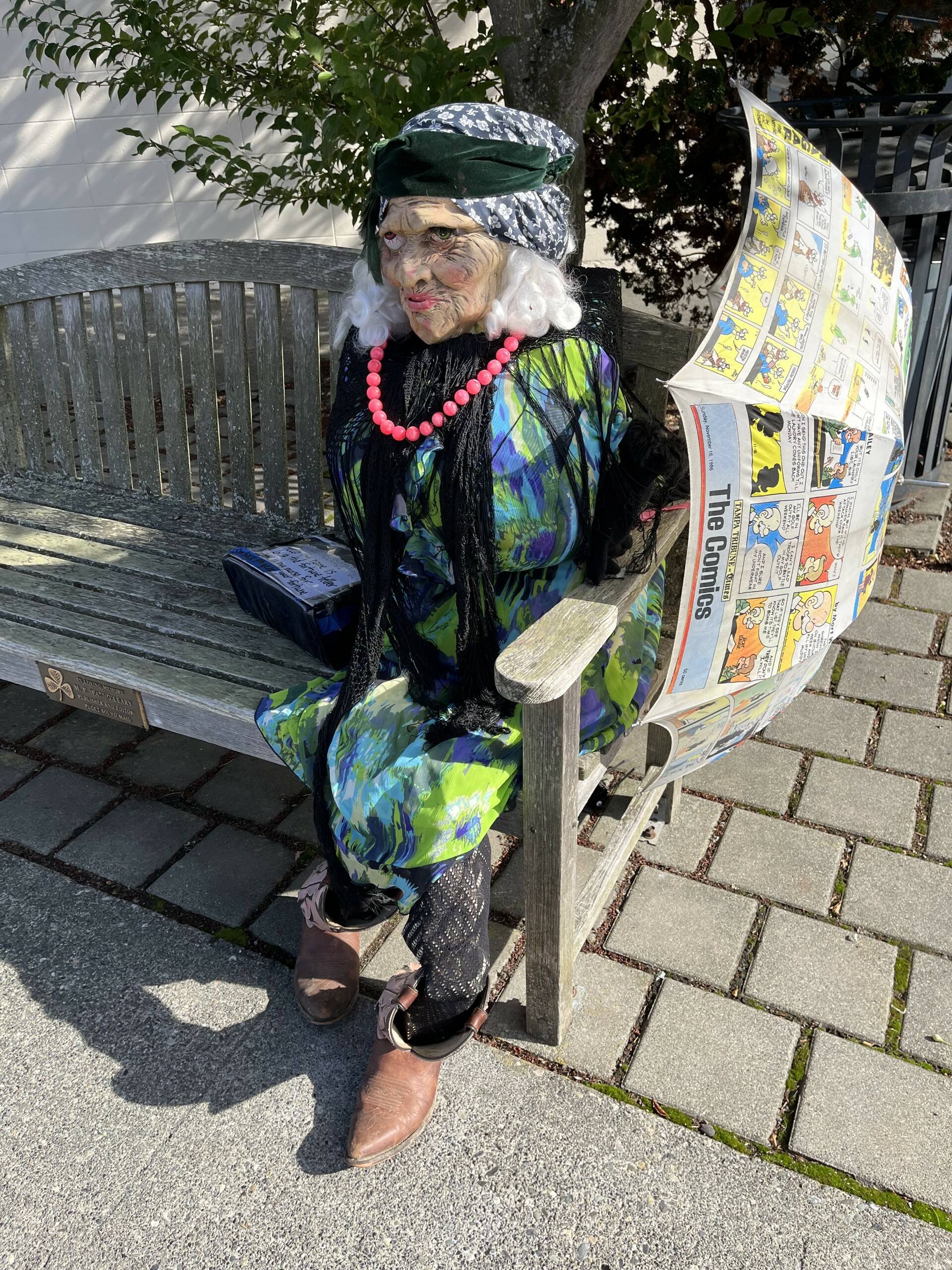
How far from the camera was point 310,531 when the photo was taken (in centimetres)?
293

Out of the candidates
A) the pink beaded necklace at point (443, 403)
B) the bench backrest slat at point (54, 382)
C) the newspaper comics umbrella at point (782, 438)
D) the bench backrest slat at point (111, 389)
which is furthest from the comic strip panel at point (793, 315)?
the bench backrest slat at point (54, 382)

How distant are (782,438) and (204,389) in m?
1.87

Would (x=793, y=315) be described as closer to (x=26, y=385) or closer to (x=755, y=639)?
(x=755, y=639)

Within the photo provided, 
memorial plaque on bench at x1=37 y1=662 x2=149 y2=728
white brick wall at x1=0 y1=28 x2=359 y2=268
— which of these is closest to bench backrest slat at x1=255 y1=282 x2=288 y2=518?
memorial plaque on bench at x1=37 y1=662 x2=149 y2=728

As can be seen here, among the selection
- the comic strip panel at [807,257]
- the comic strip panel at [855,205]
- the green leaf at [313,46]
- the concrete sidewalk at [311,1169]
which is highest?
the green leaf at [313,46]

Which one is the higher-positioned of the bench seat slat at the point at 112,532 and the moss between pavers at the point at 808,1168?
the bench seat slat at the point at 112,532

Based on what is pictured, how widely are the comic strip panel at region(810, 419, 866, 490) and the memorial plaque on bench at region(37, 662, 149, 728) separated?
152cm

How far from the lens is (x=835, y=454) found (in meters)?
1.68

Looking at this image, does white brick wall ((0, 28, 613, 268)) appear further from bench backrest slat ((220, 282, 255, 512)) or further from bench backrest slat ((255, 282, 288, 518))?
bench backrest slat ((255, 282, 288, 518))

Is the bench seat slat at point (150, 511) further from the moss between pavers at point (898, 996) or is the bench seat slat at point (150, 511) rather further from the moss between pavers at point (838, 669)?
the moss between pavers at point (898, 996)

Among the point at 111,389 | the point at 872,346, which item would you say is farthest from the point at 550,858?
the point at 111,389

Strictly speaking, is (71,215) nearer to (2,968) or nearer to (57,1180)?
(2,968)

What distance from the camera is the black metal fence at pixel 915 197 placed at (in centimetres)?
334

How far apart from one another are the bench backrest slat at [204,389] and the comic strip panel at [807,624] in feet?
5.93
